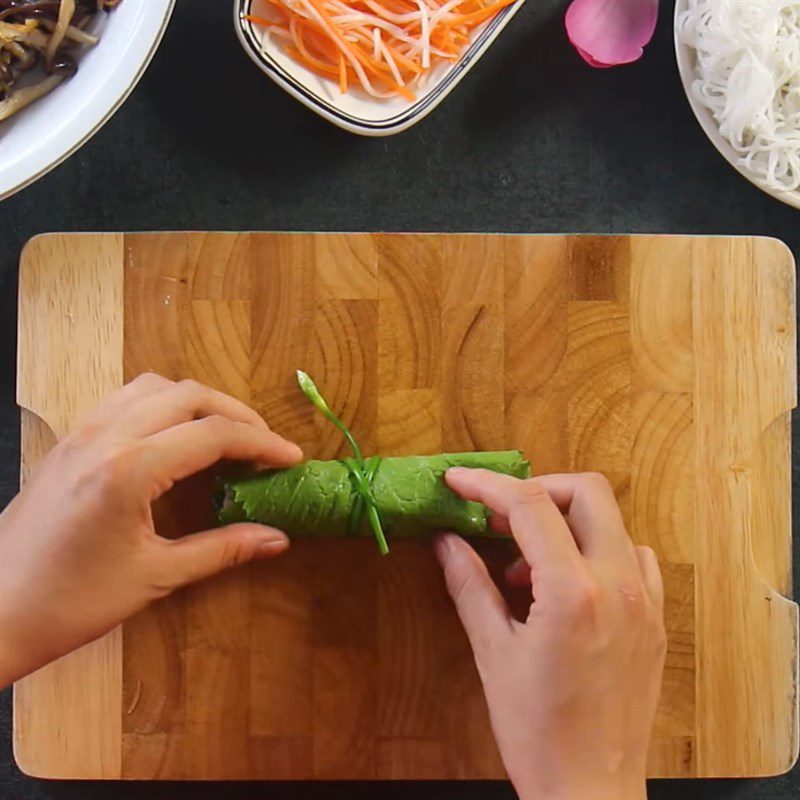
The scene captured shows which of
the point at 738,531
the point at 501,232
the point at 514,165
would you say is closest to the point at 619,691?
the point at 738,531

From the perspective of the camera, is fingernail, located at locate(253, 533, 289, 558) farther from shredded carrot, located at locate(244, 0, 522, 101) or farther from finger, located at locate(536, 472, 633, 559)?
shredded carrot, located at locate(244, 0, 522, 101)

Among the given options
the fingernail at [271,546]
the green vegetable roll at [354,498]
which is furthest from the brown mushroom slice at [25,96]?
the fingernail at [271,546]

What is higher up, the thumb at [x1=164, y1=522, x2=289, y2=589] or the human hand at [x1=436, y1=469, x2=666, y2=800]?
the thumb at [x1=164, y1=522, x2=289, y2=589]

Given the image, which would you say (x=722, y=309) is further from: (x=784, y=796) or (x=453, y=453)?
(x=784, y=796)

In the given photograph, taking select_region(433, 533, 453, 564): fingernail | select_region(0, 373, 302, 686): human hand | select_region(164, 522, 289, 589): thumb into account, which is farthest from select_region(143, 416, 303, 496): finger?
select_region(433, 533, 453, 564): fingernail

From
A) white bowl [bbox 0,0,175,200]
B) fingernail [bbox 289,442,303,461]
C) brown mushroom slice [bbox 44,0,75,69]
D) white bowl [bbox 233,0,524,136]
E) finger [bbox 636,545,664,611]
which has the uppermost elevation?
brown mushroom slice [bbox 44,0,75,69]

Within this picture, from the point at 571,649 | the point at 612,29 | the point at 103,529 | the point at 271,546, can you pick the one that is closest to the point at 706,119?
the point at 612,29

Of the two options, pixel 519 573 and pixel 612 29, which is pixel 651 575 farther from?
pixel 612 29
